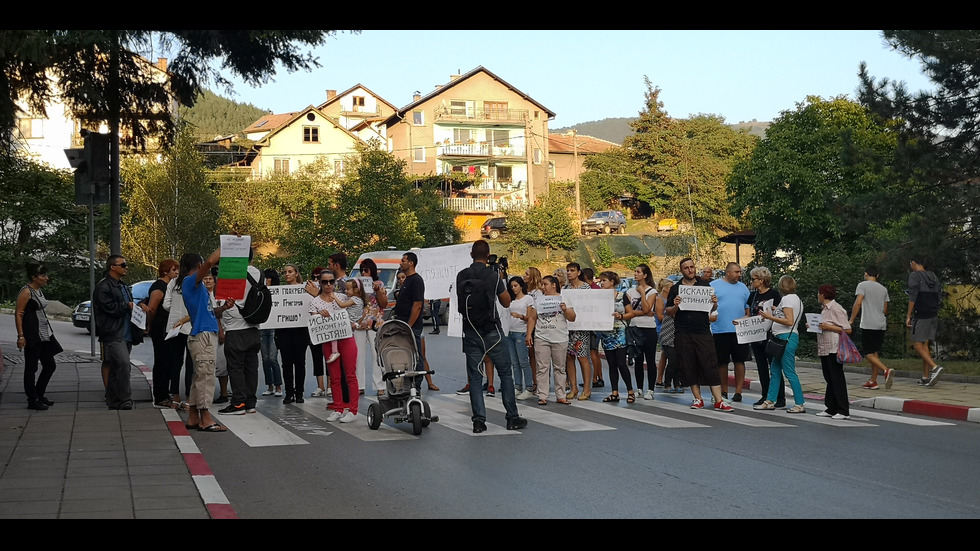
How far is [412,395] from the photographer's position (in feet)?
39.1

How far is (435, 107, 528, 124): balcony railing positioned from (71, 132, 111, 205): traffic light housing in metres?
64.4

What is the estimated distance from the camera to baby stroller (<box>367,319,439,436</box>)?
11945mm

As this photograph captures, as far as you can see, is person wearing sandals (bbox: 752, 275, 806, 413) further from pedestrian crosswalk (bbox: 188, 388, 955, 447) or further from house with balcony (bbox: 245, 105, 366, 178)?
house with balcony (bbox: 245, 105, 366, 178)

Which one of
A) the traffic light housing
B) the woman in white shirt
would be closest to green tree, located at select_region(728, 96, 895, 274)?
the woman in white shirt

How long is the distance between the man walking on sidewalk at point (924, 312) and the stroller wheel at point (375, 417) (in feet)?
29.9

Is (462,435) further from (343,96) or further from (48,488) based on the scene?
(343,96)

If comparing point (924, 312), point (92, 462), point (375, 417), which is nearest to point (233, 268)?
point (375, 417)

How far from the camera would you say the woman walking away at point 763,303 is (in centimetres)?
1429

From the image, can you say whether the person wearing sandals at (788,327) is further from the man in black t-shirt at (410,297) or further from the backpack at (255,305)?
the backpack at (255,305)

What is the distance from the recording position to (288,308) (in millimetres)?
15008

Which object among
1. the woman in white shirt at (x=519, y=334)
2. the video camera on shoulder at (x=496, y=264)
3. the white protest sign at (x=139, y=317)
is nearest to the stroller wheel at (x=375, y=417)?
the video camera on shoulder at (x=496, y=264)

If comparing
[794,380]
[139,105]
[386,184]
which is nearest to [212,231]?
[386,184]

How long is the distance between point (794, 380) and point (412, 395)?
5.39 m
